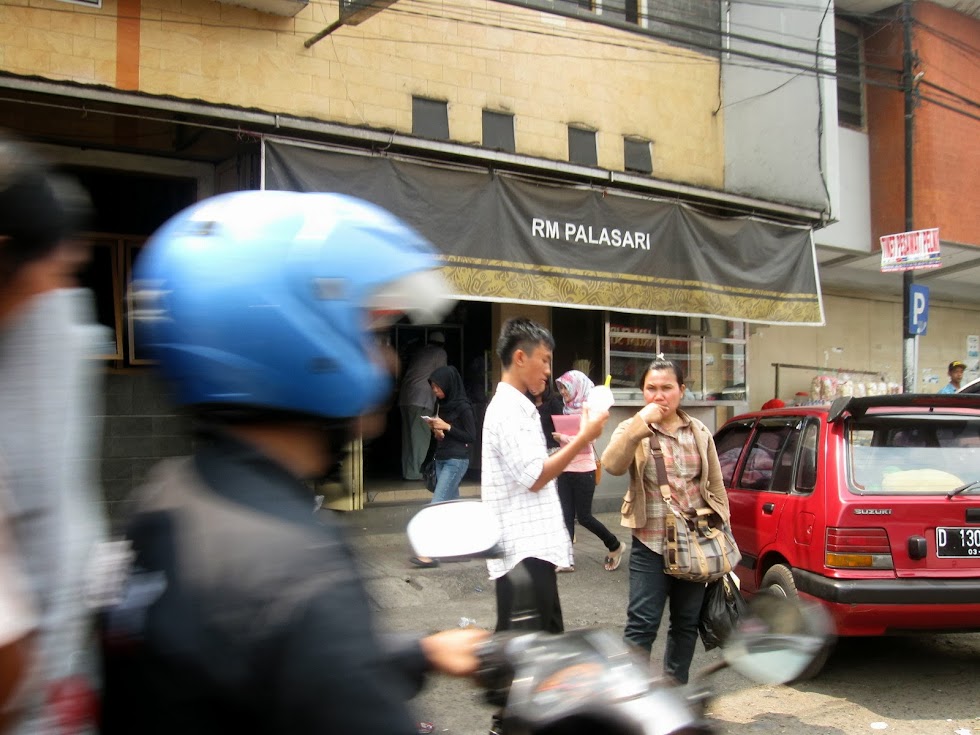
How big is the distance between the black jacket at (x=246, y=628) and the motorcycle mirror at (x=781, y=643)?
832 millimetres

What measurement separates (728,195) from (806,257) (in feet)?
5.05

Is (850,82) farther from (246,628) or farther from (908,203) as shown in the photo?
(246,628)

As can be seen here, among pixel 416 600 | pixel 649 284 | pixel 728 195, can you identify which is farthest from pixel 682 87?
pixel 416 600

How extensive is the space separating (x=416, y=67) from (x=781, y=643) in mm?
8135

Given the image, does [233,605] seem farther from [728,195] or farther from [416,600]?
[728,195]

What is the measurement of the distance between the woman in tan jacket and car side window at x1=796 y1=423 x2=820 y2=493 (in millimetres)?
1107

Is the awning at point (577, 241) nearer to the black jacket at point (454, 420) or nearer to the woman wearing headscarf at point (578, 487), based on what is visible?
the black jacket at point (454, 420)

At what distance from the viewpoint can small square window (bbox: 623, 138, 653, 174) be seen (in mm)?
10328

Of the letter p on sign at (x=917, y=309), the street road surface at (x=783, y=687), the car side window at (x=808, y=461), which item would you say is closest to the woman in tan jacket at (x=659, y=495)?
the street road surface at (x=783, y=687)

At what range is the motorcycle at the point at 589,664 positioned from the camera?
1209 millimetres

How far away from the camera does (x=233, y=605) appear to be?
2.94ft

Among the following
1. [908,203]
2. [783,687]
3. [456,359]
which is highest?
[908,203]

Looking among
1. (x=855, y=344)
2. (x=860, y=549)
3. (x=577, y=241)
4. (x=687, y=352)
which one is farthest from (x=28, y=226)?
(x=855, y=344)

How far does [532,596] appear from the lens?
5.63ft
